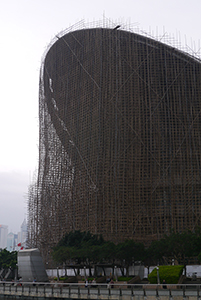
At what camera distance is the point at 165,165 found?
31562 mm

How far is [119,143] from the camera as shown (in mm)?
32812

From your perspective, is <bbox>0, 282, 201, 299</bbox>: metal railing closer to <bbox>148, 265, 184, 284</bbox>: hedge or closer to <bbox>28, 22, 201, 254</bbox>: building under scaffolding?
<bbox>148, 265, 184, 284</bbox>: hedge

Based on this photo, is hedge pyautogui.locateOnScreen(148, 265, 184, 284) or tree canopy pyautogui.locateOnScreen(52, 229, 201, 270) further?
tree canopy pyautogui.locateOnScreen(52, 229, 201, 270)

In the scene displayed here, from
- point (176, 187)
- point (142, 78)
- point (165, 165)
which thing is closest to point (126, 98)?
point (142, 78)

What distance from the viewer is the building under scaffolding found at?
30625 millimetres

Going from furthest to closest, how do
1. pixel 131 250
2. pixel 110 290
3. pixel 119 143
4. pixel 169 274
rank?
pixel 119 143 → pixel 131 250 → pixel 169 274 → pixel 110 290

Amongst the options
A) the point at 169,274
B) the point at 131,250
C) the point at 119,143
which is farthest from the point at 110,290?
the point at 119,143

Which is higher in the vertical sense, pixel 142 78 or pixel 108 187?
pixel 142 78

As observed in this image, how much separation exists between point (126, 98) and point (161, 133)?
509cm

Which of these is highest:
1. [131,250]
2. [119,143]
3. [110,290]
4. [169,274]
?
[119,143]

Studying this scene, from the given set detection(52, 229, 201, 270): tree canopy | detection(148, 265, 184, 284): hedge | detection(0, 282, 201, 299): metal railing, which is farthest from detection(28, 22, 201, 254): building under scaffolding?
detection(148, 265, 184, 284): hedge

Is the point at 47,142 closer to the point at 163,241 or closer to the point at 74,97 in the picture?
the point at 74,97

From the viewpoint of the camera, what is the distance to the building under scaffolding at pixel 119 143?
100ft

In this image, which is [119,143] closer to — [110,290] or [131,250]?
[131,250]
